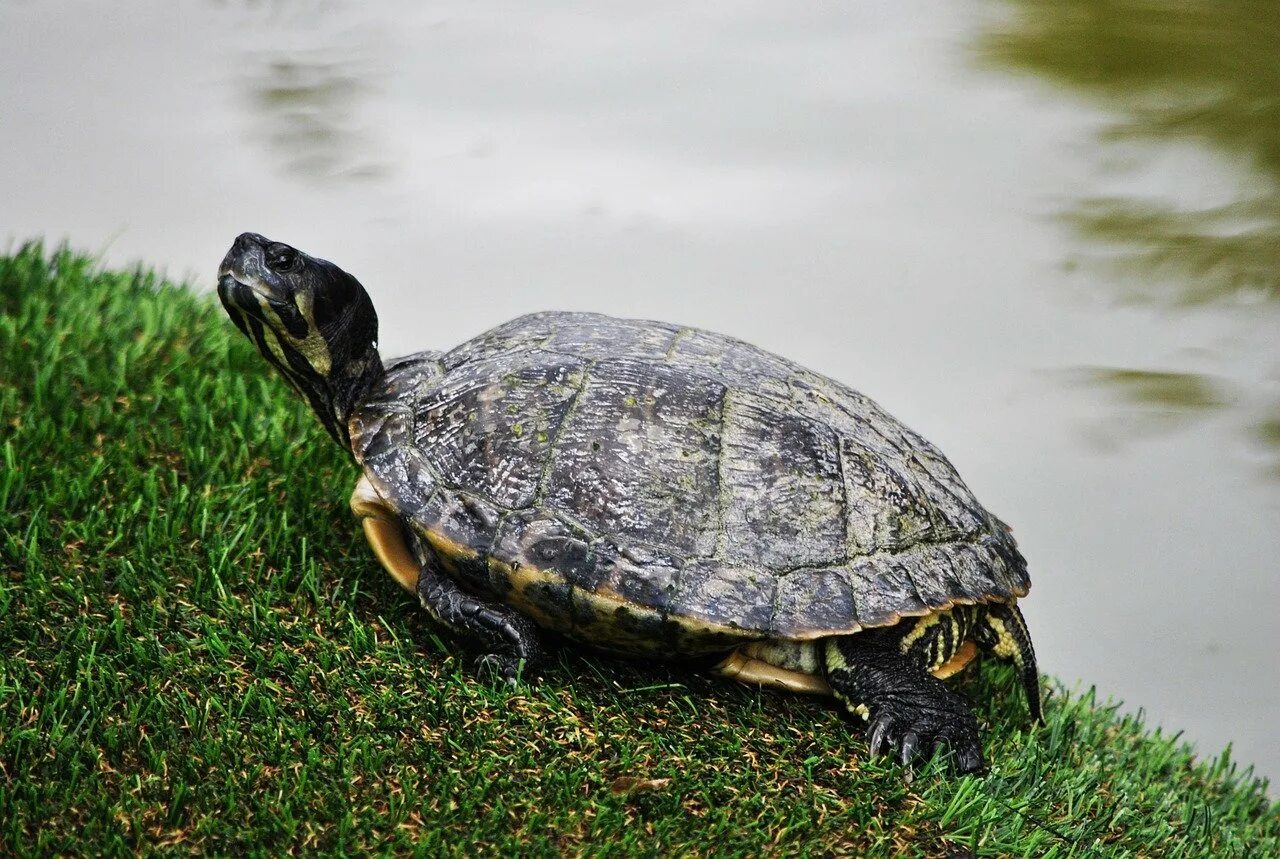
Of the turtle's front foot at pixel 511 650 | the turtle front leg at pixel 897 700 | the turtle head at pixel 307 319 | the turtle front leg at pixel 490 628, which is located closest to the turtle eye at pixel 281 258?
the turtle head at pixel 307 319

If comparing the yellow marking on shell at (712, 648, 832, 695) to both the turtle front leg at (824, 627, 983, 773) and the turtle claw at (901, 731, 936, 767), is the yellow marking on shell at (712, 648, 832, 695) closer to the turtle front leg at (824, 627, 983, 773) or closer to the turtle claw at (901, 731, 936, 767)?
the turtle front leg at (824, 627, 983, 773)

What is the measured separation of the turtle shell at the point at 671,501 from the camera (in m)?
3.23

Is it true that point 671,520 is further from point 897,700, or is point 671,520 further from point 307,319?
point 307,319

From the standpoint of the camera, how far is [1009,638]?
143 inches

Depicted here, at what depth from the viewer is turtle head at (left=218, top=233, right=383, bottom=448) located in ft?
11.8

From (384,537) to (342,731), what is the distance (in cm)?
66

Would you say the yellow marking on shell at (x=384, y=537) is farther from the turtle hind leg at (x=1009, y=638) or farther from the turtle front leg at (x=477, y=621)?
the turtle hind leg at (x=1009, y=638)

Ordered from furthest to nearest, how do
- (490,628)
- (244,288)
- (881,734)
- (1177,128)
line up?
1. (1177,128)
2. (244,288)
3. (490,628)
4. (881,734)

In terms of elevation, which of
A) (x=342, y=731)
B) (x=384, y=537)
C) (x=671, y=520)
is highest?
(x=671, y=520)

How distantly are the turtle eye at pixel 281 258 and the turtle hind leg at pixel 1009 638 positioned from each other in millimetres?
2303

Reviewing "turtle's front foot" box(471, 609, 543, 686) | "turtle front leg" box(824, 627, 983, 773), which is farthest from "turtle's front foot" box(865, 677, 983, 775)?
"turtle's front foot" box(471, 609, 543, 686)

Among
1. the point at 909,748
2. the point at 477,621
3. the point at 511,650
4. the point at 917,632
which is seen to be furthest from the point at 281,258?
the point at 909,748

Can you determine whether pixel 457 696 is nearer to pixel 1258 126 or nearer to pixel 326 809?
pixel 326 809

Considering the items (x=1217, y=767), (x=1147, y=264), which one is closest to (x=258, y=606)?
(x=1217, y=767)
